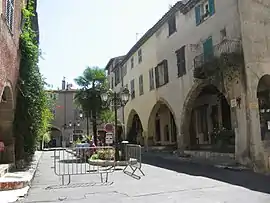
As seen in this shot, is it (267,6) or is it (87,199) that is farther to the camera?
(267,6)

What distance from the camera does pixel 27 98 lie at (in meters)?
15.8

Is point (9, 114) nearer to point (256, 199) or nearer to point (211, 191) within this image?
point (211, 191)

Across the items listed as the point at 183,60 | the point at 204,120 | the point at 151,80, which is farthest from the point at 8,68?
the point at 151,80

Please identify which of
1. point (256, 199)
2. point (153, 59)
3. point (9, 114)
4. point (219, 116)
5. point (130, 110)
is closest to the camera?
point (256, 199)

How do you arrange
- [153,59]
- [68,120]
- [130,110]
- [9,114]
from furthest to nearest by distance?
[68,120] → [130,110] → [153,59] → [9,114]

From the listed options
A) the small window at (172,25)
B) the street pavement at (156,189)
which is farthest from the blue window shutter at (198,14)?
the street pavement at (156,189)

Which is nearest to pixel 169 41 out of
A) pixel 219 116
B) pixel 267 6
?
pixel 219 116

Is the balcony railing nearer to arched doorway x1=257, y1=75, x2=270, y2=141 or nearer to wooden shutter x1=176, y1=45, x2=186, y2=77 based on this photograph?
arched doorway x1=257, y1=75, x2=270, y2=141

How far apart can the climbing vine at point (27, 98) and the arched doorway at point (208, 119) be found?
9.57 meters

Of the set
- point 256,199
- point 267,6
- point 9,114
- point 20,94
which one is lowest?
point 256,199

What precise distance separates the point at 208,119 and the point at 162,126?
23.9 feet

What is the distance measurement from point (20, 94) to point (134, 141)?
21.7 meters

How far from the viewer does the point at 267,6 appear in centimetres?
1659

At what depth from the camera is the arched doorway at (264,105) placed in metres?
16.6
